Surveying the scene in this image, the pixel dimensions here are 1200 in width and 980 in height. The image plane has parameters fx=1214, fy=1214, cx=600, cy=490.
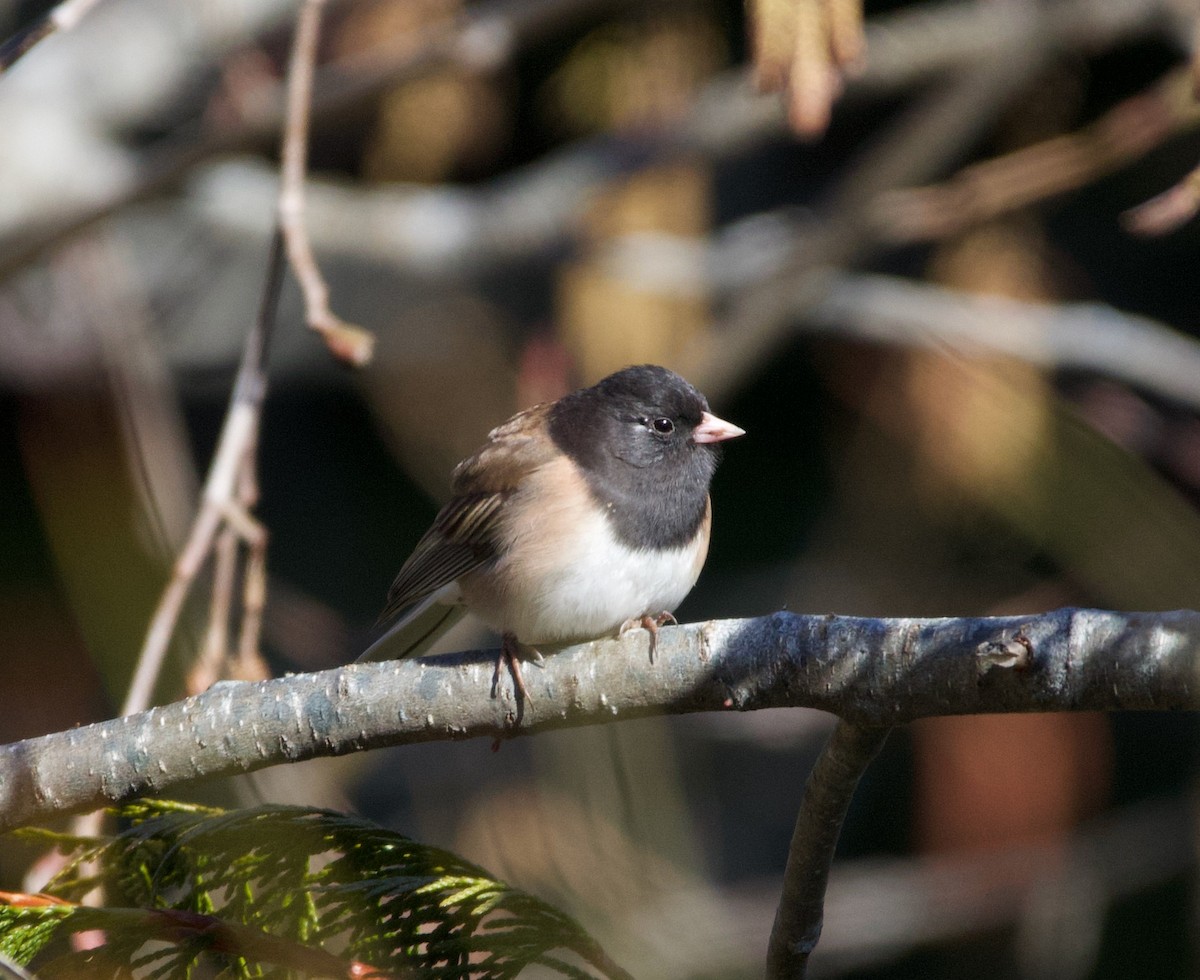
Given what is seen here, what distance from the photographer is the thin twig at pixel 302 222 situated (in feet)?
5.67

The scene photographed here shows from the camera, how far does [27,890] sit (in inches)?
59.7

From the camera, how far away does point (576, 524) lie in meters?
2.16

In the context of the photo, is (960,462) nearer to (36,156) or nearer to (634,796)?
(634,796)

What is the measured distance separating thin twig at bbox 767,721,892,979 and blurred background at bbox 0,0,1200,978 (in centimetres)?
153

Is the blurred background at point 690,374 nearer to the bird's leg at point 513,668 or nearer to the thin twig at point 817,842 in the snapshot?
the bird's leg at point 513,668

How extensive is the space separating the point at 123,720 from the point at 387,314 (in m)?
3.57

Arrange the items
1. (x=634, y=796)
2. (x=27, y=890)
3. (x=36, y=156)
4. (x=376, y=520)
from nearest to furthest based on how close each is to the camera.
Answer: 1. (x=27, y=890)
2. (x=634, y=796)
3. (x=36, y=156)
4. (x=376, y=520)

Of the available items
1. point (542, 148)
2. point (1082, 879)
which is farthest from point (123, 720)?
point (542, 148)

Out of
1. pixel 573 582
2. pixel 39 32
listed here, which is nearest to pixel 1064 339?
pixel 573 582

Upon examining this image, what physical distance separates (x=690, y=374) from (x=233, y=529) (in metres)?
2.11

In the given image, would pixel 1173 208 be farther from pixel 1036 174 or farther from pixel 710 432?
pixel 1036 174

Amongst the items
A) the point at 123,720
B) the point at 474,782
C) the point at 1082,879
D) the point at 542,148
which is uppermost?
the point at 542,148

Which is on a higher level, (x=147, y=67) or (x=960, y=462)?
(x=147, y=67)

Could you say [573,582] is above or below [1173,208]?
below
